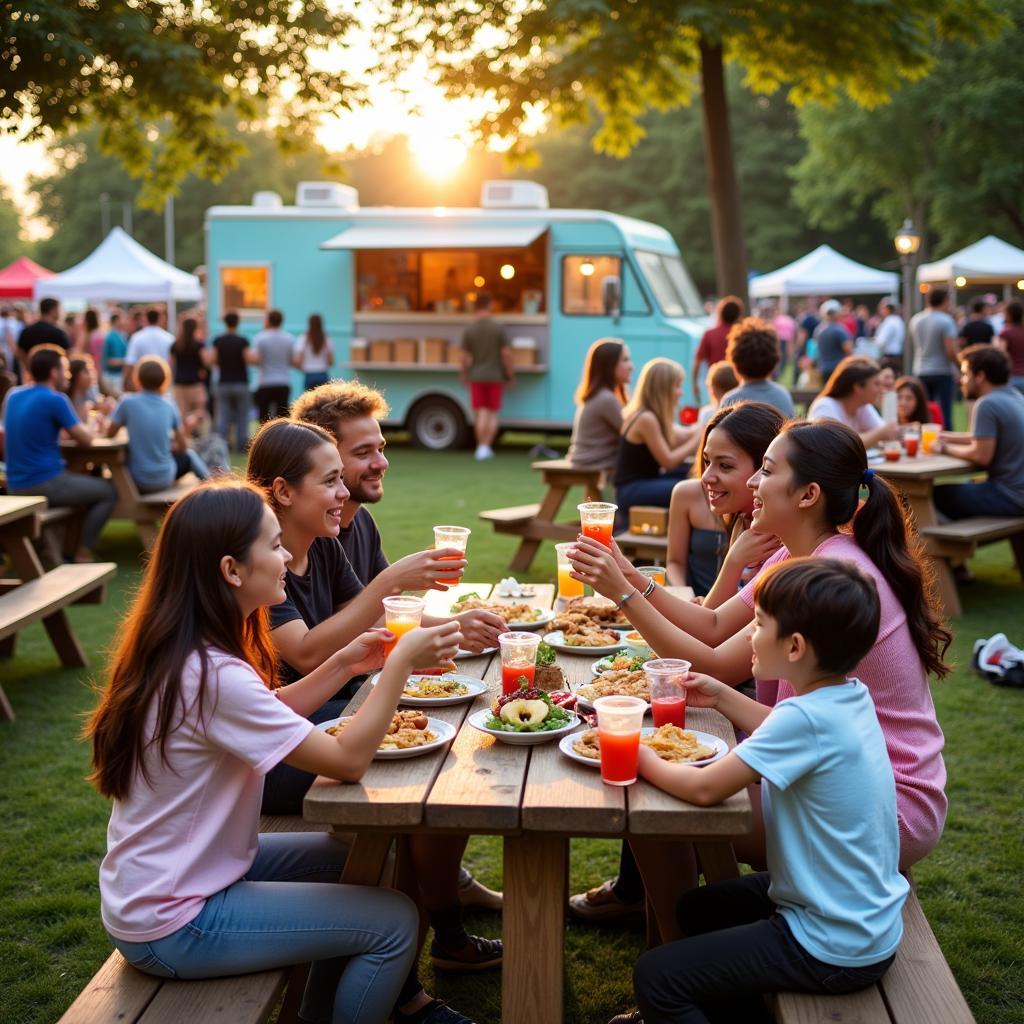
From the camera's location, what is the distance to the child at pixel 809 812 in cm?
244

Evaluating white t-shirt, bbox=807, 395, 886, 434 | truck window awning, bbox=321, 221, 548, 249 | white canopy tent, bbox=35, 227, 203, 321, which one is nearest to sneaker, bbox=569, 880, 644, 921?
white t-shirt, bbox=807, 395, 886, 434

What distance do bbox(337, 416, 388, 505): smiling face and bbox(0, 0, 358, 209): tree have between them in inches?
251

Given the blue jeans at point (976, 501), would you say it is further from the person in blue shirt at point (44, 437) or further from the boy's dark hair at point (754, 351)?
the person in blue shirt at point (44, 437)

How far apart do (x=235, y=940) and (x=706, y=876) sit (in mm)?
1174

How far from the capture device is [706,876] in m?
3.02

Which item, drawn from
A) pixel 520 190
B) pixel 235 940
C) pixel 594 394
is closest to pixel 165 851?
pixel 235 940

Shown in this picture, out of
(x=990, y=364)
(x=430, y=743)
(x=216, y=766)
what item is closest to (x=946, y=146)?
(x=990, y=364)

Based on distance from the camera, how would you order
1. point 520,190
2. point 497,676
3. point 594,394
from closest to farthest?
point 497,676, point 594,394, point 520,190

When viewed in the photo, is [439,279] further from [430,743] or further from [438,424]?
[430,743]

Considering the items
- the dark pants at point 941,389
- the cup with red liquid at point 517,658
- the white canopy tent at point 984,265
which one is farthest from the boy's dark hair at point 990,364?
the white canopy tent at point 984,265

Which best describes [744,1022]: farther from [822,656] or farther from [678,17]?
[678,17]

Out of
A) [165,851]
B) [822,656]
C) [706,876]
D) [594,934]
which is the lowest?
[594,934]

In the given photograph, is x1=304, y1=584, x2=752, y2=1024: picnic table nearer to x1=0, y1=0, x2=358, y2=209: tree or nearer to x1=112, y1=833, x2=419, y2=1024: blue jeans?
x1=112, y1=833, x2=419, y2=1024: blue jeans

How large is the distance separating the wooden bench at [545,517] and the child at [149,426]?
2.52m
